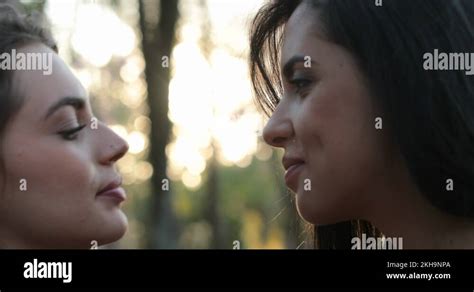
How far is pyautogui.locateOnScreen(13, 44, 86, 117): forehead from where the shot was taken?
8.95 feet

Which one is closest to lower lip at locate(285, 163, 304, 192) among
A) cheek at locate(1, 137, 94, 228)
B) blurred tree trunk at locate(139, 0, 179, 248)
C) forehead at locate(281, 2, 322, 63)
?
forehead at locate(281, 2, 322, 63)

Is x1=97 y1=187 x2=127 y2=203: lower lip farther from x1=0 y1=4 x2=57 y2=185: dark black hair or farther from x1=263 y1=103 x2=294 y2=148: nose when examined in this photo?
x1=263 y1=103 x2=294 y2=148: nose

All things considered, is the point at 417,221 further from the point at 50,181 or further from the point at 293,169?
the point at 50,181

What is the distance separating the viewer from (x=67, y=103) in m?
2.75

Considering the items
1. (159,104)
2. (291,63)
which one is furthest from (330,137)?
(159,104)

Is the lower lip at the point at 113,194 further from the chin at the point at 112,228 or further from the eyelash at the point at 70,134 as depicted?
the eyelash at the point at 70,134

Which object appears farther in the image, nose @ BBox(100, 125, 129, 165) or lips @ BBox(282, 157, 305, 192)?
nose @ BBox(100, 125, 129, 165)

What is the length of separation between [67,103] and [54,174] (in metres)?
0.26

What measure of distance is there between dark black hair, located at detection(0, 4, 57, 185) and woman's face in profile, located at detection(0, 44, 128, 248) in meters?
0.02
